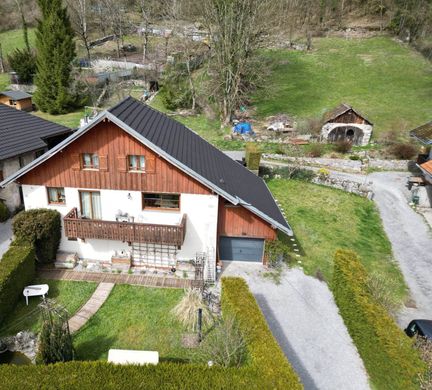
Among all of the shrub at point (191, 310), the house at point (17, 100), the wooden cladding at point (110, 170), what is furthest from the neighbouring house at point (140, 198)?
the house at point (17, 100)

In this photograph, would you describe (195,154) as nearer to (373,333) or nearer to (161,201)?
(161,201)

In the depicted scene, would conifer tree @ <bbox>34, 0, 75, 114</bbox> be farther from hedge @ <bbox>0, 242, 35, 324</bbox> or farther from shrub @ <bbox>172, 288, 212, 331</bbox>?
shrub @ <bbox>172, 288, 212, 331</bbox>

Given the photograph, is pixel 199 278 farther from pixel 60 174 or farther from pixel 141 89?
pixel 141 89

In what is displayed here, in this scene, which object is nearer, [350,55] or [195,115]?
[195,115]

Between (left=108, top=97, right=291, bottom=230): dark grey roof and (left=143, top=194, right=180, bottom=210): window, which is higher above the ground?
(left=108, top=97, right=291, bottom=230): dark grey roof

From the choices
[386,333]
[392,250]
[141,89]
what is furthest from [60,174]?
[141,89]

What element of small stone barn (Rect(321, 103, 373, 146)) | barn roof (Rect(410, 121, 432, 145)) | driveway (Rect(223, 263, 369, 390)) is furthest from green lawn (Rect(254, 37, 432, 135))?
driveway (Rect(223, 263, 369, 390))

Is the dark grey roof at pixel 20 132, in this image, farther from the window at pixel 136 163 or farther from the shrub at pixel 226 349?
the shrub at pixel 226 349
